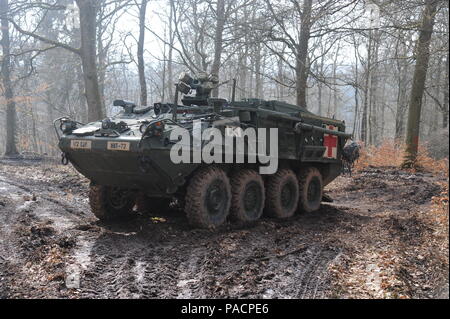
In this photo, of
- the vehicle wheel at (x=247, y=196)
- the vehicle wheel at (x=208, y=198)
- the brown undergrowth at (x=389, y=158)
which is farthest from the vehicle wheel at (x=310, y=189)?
the brown undergrowth at (x=389, y=158)

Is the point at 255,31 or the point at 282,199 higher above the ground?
the point at 255,31

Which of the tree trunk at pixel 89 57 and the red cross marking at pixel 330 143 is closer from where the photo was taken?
the red cross marking at pixel 330 143

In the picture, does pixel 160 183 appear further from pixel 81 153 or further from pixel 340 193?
pixel 340 193

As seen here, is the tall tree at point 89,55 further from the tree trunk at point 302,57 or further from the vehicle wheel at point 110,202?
the vehicle wheel at point 110,202

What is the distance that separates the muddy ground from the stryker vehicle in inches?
14.6

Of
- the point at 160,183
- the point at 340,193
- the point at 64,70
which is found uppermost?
the point at 64,70

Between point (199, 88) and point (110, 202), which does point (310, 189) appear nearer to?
point (199, 88)

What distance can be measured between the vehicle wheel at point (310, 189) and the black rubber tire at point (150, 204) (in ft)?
8.37

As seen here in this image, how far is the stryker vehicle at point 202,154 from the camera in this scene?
612cm

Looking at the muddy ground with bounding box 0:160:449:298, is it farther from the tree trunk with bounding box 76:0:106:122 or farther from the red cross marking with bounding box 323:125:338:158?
the tree trunk with bounding box 76:0:106:122

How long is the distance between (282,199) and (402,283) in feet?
14.0

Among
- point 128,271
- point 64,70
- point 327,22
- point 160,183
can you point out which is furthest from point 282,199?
point 64,70

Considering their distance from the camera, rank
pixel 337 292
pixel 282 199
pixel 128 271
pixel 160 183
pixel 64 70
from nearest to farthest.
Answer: pixel 337 292 < pixel 128 271 < pixel 160 183 < pixel 282 199 < pixel 64 70

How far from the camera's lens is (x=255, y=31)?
13.2 meters
